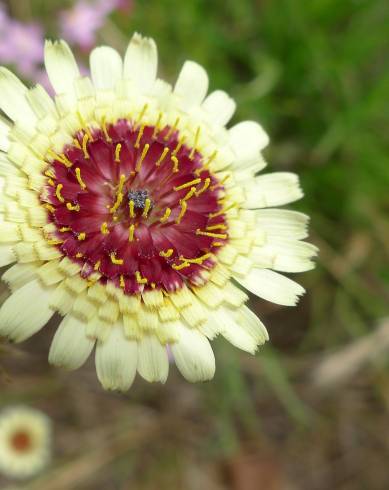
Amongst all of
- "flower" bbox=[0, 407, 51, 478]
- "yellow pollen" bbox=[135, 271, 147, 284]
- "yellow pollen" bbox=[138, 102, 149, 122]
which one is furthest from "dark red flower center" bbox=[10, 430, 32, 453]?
"yellow pollen" bbox=[138, 102, 149, 122]

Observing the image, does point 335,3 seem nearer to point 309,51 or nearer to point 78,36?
point 309,51

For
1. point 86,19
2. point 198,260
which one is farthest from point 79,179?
point 86,19

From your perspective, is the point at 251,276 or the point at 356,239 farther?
the point at 356,239

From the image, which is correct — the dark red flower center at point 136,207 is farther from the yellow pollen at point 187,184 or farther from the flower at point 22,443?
the flower at point 22,443

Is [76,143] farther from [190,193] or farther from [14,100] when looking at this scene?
[190,193]

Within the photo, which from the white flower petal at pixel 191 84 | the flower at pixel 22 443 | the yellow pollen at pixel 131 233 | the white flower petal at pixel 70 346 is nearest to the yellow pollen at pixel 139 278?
the yellow pollen at pixel 131 233

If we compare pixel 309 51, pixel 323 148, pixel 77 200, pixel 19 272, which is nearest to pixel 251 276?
pixel 77 200
